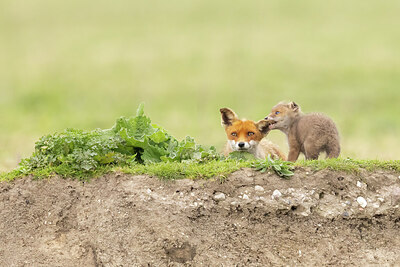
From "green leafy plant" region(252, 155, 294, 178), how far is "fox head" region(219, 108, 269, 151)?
0.71m

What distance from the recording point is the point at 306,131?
941 cm

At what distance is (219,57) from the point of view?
35.8m

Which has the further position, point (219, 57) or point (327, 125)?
point (219, 57)

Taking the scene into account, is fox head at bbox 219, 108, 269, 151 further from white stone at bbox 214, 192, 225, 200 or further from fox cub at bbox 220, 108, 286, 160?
white stone at bbox 214, 192, 225, 200

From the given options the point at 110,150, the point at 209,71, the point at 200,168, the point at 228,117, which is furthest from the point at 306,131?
the point at 209,71

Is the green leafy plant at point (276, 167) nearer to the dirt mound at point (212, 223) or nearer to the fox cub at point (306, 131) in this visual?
the dirt mound at point (212, 223)

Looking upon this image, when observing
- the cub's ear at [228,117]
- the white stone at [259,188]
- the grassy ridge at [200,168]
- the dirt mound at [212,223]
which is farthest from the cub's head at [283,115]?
the white stone at [259,188]

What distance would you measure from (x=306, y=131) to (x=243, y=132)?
851mm

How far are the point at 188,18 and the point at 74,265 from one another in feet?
121

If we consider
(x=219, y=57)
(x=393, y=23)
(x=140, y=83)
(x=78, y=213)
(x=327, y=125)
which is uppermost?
(x=393, y=23)

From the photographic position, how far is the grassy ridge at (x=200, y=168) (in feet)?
28.1

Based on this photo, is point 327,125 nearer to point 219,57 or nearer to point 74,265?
point 74,265

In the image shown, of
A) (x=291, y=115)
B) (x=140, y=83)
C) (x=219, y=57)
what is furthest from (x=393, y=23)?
(x=291, y=115)

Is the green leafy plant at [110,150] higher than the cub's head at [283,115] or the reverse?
the reverse
